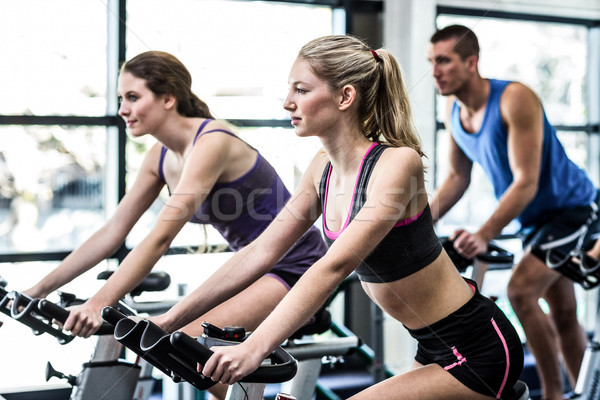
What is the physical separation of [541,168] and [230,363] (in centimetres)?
202

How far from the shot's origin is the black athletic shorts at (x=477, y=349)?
145cm

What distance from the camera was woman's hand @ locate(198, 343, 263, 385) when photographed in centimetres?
111

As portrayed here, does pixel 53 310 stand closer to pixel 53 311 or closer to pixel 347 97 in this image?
pixel 53 311

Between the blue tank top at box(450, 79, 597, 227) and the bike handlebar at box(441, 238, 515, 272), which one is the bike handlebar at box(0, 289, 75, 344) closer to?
the bike handlebar at box(441, 238, 515, 272)

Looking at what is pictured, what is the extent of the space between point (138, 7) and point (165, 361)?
2563 mm

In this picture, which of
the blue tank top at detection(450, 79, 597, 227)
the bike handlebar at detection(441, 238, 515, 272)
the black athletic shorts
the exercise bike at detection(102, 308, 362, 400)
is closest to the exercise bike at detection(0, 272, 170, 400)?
the exercise bike at detection(102, 308, 362, 400)

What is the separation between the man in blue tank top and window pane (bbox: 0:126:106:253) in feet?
5.58

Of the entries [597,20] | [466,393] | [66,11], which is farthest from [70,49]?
[597,20]

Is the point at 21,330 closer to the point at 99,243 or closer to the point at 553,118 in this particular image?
the point at 99,243

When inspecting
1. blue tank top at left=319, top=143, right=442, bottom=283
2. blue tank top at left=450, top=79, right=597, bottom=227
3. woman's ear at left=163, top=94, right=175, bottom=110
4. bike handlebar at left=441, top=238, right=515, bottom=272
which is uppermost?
woman's ear at left=163, top=94, right=175, bottom=110

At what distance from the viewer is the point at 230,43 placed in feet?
11.5

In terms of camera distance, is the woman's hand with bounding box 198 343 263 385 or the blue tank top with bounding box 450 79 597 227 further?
the blue tank top with bounding box 450 79 597 227

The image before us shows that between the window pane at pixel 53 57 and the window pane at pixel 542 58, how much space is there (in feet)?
6.57

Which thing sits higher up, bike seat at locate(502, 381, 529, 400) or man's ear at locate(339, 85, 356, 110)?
man's ear at locate(339, 85, 356, 110)
